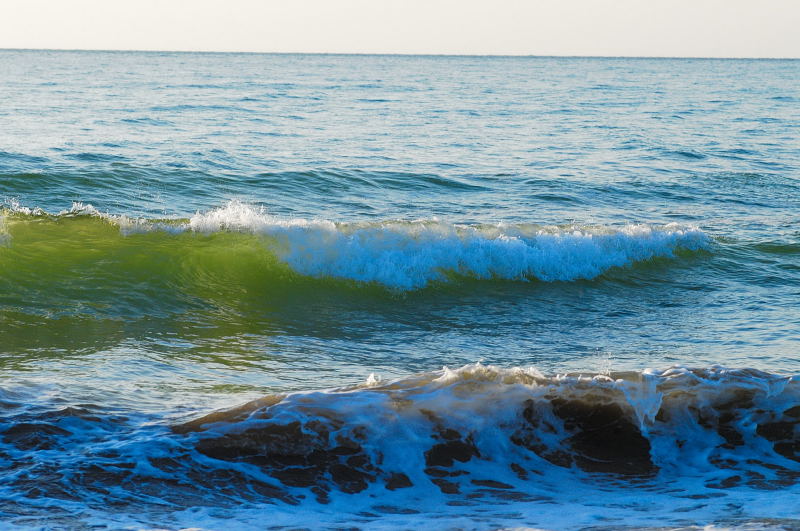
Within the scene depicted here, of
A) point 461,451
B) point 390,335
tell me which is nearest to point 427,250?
point 390,335

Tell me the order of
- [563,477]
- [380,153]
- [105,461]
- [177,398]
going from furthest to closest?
[380,153] → [177,398] → [563,477] → [105,461]

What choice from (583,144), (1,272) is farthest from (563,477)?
(583,144)

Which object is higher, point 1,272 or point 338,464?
point 1,272

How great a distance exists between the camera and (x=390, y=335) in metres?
8.64

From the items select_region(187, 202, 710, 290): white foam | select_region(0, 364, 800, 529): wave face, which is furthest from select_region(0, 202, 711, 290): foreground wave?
select_region(0, 364, 800, 529): wave face

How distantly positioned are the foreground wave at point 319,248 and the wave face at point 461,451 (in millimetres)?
4836

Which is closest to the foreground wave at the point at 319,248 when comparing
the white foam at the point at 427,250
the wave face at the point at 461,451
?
the white foam at the point at 427,250

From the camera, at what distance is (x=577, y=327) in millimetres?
9109

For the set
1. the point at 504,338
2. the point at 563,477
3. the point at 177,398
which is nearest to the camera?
the point at 563,477

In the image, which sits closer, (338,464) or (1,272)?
(338,464)

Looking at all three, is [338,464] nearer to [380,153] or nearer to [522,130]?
[380,153]

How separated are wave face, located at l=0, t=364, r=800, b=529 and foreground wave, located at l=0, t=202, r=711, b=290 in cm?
484

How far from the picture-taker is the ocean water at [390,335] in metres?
4.81

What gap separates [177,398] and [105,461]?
47.8 inches
